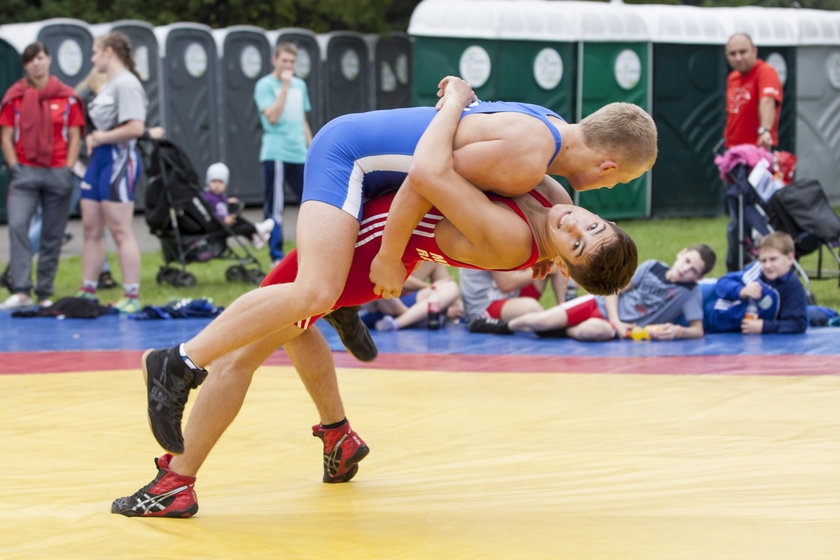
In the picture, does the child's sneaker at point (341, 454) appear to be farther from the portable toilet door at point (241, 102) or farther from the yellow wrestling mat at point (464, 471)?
the portable toilet door at point (241, 102)

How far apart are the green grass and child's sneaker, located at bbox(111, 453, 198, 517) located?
500 centimetres

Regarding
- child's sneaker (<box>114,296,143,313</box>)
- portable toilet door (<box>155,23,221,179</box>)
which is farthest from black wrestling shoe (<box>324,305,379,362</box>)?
portable toilet door (<box>155,23,221,179</box>)

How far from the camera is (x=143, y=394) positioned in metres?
5.46

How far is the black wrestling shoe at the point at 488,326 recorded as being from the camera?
7.21 metres

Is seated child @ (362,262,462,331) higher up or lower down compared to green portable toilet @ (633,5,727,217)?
lower down

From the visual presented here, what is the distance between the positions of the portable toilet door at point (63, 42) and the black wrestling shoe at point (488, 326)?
8.42m

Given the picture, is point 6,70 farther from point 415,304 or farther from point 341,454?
point 341,454

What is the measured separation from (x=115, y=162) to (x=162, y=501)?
497 cm

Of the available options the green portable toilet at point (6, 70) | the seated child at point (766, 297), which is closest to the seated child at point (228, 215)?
the seated child at point (766, 297)

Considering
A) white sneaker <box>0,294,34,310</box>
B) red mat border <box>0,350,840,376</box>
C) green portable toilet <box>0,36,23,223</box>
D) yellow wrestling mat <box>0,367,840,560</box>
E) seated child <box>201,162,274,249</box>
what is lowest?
white sneaker <box>0,294,34,310</box>

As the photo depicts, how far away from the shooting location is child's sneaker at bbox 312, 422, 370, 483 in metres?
3.95

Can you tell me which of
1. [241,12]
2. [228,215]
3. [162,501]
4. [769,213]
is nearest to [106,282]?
[228,215]

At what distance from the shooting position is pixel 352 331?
4148mm

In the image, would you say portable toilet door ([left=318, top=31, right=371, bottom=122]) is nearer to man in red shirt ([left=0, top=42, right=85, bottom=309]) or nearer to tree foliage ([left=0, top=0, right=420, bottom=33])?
tree foliage ([left=0, top=0, right=420, bottom=33])
